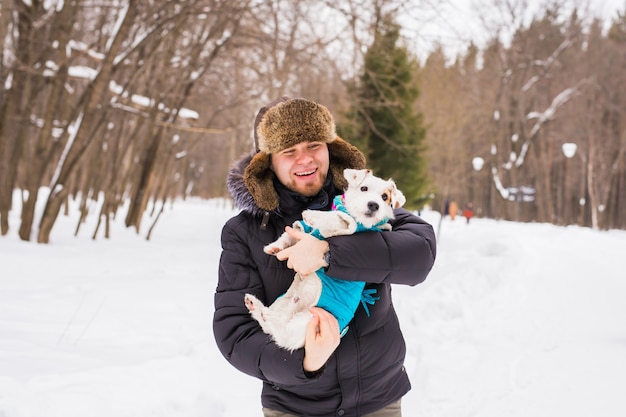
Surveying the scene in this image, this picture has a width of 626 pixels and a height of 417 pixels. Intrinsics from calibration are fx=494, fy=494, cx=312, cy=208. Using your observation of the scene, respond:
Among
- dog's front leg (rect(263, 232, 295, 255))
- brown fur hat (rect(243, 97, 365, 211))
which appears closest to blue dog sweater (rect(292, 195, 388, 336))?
dog's front leg (rect(263, 232, 295, 255))

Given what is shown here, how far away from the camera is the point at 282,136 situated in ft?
7.36

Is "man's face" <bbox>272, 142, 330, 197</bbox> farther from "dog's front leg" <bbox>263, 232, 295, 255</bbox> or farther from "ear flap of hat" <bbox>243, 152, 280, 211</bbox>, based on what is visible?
"dog's front leg" <bbox>263, 232, 295, 255</bbox>

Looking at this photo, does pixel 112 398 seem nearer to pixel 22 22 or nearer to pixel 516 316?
pixel 516 316

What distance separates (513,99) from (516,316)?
91.5 ft

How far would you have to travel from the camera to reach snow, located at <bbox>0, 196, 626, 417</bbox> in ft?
13.3

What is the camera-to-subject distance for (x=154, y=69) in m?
15.0

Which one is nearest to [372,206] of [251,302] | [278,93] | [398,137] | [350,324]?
[350,324]

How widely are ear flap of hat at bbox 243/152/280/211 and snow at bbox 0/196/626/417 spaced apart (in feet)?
8.00

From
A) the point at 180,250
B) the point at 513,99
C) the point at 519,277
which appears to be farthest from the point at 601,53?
the point at 180,250

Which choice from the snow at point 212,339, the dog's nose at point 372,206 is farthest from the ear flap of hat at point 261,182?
the snow at point 212,339

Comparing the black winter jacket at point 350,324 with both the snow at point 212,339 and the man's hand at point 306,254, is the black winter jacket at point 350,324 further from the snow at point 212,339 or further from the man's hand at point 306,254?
the snow at point 212,339

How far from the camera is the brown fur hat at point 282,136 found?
2203 mm

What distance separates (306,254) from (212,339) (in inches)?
162

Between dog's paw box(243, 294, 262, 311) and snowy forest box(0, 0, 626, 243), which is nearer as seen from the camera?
dog's paw box(243, 294, 262, 311)
